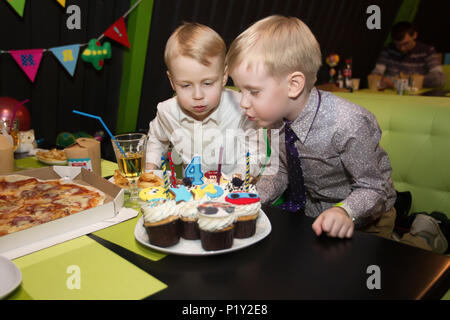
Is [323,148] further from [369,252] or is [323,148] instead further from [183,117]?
[183,117]

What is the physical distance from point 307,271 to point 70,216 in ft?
2.09

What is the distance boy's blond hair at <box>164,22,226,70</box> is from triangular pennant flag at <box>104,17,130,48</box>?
4.43ft

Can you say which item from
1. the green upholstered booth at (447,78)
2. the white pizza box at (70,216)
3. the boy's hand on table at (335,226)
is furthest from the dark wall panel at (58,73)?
the green upholstered booth at (447,78)

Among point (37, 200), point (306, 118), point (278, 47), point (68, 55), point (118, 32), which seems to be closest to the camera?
point (37, 200)

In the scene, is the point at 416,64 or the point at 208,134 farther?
the point at 416,64

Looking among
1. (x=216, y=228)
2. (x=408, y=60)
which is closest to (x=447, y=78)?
(x=408, y=60)

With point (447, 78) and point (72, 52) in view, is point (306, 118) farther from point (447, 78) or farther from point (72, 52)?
point (447, 78)

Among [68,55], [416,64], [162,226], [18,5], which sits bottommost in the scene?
[162,226]

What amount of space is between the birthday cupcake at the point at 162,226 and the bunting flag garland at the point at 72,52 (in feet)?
6.84

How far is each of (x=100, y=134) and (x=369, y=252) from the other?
231cm

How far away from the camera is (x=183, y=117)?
195 cm

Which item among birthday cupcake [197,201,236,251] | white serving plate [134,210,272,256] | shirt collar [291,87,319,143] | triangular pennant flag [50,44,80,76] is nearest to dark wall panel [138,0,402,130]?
triangular pennant flag [50,44,80,76]

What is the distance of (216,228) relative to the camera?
2.89 feet

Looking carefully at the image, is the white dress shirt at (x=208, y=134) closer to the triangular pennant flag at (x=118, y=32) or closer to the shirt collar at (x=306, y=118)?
the shirt collar at (x=306, y=118)
